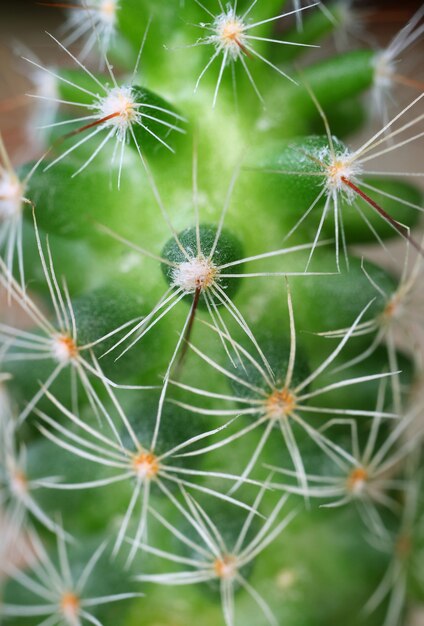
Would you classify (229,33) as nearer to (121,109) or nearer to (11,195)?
(121,109)

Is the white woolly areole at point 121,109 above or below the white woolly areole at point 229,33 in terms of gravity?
below

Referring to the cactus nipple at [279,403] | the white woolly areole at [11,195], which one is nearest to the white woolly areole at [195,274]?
the cactus nipple at [279,403]

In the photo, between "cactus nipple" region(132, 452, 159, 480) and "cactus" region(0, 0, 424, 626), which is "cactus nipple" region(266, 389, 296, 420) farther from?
"cactus nipple" region(132, 452, 159, 480)

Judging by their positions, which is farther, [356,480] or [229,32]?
[356,480]

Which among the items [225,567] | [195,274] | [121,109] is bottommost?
[225,567]

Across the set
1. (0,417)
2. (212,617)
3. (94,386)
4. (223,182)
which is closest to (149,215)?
(223,182)

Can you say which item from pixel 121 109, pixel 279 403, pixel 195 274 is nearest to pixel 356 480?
pixel 279 403

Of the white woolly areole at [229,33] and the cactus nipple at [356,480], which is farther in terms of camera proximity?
the cactus nipple at [356,480]

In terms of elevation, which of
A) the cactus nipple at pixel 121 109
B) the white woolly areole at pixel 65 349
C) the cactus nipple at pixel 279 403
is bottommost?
the cactus nipple at pixel 279 403

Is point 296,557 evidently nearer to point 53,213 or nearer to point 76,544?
point 76,544

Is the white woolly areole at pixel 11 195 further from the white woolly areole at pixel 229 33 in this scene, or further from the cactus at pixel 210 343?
the white woolly areole at pixel 229 33
